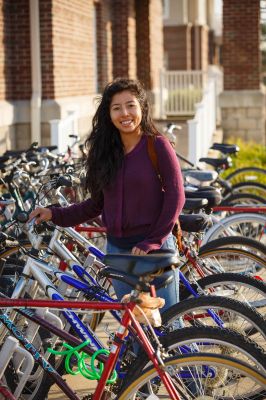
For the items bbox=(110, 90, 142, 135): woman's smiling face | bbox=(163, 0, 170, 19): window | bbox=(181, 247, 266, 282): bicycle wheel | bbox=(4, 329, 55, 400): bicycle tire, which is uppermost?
bbox=(163, 0, 170, 19): window

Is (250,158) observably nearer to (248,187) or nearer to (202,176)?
(248,187)

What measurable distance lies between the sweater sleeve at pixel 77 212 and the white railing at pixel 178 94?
56.1 ft

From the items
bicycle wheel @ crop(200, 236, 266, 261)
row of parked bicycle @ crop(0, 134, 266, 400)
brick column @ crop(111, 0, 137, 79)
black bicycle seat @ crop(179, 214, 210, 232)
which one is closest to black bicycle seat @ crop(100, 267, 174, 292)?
row of parked bicycle @ crop(0, 134, 266, 400)

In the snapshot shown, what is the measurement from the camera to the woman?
420 cm

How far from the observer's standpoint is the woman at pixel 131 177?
420 centimetres

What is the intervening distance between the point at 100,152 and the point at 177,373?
1.37m

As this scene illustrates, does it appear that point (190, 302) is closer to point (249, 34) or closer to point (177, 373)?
point (177, 373)

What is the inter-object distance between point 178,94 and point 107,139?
17.9 m

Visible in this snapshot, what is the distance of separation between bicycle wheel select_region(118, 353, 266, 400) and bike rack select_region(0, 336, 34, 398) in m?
0.63

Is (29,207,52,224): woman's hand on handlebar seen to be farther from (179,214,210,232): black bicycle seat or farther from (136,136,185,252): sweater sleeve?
(179,214,210,232): black bicycle seat

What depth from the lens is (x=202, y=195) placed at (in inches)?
221

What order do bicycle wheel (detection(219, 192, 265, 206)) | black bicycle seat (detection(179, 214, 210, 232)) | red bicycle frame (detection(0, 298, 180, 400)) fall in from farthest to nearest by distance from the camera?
bicycle wheel (detection(219, 192, 265, 206)), black bicycle seat (detection(179, 214, 210, 232)), red bicycle frame (detection(0, 298, 180, 400))

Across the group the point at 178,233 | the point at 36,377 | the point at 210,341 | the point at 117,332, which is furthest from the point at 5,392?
the point at 178,233

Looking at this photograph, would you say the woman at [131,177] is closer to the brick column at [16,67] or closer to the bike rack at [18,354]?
the bike rack at [18,354]
